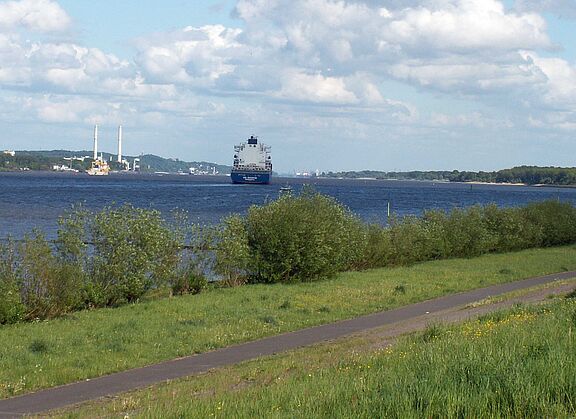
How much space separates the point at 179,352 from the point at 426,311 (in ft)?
26.6

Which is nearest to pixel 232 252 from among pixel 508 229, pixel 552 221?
pixel 508 229

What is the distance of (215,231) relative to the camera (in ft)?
91.5

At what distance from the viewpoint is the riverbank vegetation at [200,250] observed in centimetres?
2083

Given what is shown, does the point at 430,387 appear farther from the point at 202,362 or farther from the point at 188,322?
the point at 188,322

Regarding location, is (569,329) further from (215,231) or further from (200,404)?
(215,231)

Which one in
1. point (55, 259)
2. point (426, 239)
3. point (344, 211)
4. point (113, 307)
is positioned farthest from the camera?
point (426, 239)

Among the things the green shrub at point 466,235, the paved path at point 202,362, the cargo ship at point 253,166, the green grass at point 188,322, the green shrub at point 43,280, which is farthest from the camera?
the cargo ship at point 253,166

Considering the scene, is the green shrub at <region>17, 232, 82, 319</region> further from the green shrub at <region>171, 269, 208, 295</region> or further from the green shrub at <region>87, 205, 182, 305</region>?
the green shrub at <region>171, 269, 208, 295</region>

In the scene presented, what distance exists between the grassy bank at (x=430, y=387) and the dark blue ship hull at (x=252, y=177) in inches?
6011

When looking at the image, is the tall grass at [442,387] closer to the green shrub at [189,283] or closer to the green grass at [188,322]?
the green grass at [188,322]

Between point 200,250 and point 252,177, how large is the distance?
13970 centimetres

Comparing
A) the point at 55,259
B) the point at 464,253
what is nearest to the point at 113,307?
the point at 55,259

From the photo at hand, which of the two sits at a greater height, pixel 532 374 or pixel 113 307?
pixel 532 374

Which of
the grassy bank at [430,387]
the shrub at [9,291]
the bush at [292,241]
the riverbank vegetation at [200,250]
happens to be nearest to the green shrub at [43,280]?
the riverbank vegetation at [200,250]
